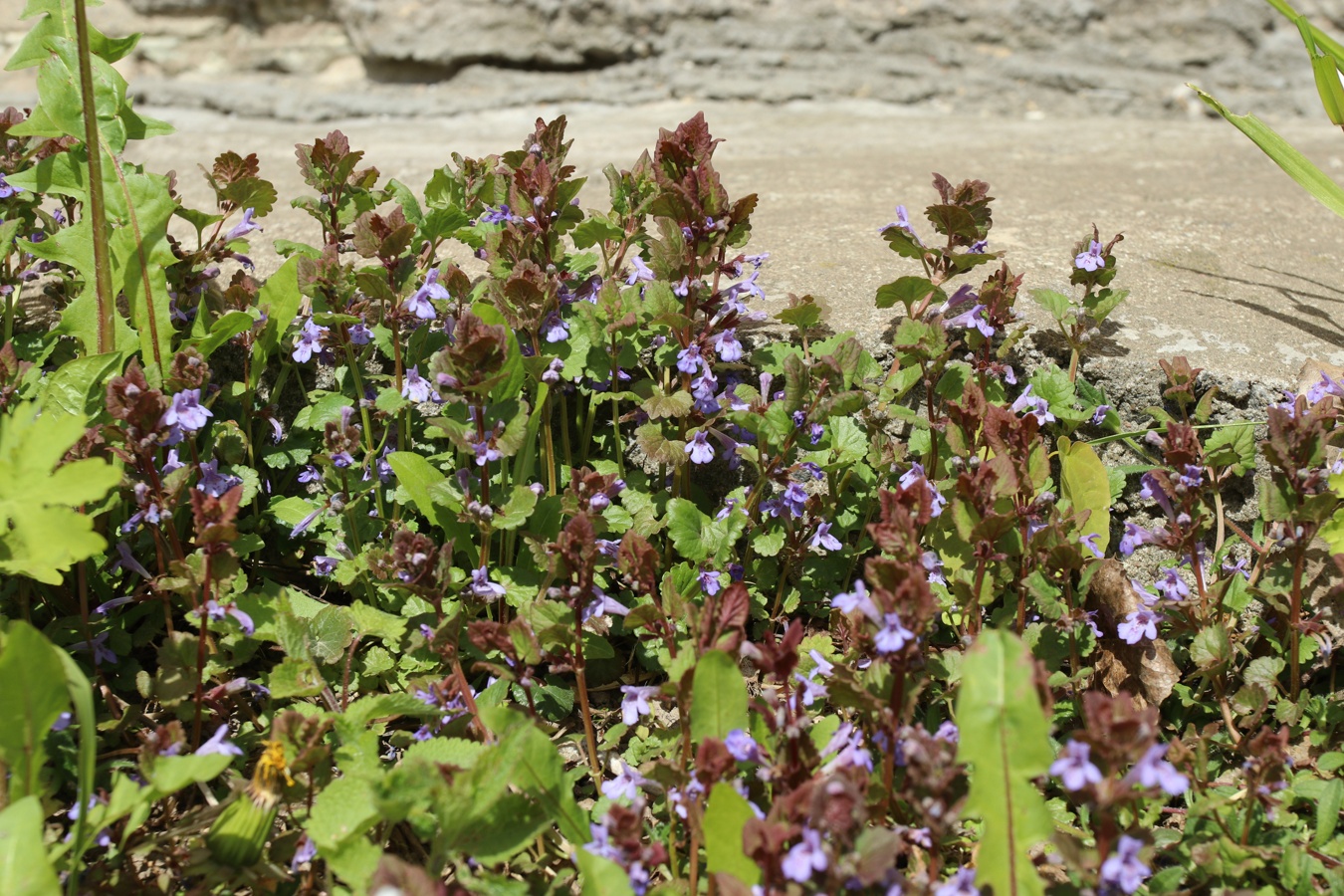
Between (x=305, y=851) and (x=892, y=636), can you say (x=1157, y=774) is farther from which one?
(x=305, y=851)

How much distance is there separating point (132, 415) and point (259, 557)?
2.80 feet

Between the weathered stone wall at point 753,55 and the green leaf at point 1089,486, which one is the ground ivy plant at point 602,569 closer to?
the green leaf at point 1089,486

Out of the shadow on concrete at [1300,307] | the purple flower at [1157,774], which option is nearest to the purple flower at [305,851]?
the purple flower at [1157,774]

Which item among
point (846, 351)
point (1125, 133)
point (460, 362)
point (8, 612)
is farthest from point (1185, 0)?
point (8, 612)

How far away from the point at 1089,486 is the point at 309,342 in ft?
6.61

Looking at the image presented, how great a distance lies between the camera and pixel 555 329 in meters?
2.68

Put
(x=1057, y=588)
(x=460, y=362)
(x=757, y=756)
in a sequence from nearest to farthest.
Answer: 1. (x=757, y=756)
2. (x=460, y=362)
3. (x=1057, y=588)

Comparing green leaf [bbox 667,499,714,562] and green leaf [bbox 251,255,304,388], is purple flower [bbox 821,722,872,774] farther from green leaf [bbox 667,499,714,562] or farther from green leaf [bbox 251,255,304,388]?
green leaf [bbox 251,255,304,388]

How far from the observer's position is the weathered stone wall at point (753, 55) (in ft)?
23.0

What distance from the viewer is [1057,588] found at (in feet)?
8.10

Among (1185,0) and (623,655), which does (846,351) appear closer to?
(623,655)

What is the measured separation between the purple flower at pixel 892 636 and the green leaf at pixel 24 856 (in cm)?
142

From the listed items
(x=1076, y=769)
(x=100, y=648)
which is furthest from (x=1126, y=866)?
(x=100, y=648)

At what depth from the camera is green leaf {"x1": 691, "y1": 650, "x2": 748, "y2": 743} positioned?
206 cm
